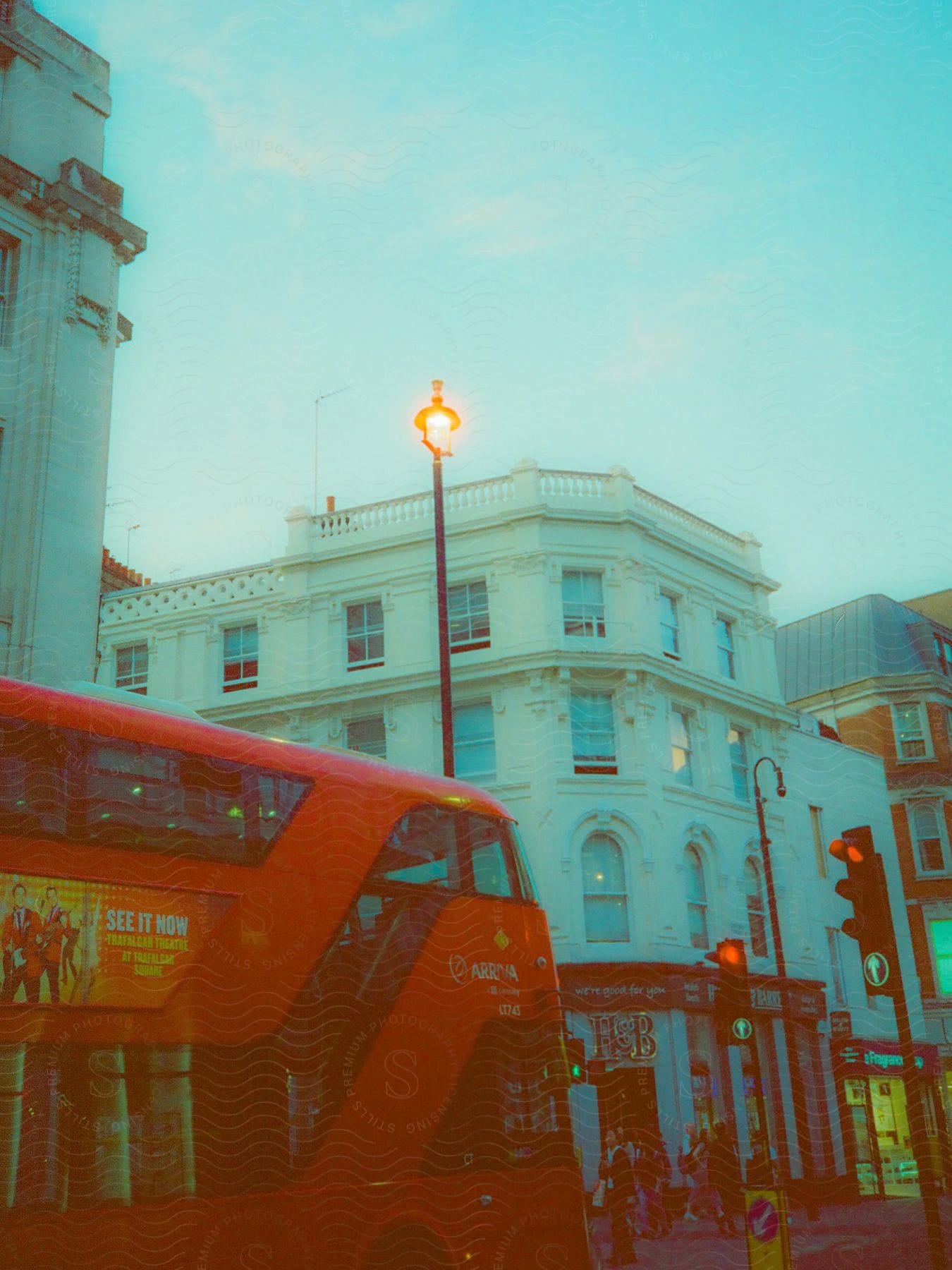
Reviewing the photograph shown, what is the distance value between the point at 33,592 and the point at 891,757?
97.2ft

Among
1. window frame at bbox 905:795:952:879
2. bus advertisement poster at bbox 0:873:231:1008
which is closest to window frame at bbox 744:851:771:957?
window frame at bbox 905:795:952:879

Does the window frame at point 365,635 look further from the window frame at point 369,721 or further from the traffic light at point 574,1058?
the traffic light at point 574,1058

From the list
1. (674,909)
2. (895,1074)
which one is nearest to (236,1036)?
(674,909)

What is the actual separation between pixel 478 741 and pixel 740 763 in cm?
709

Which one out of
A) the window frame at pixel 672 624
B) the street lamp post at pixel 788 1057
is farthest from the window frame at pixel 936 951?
the window frame at pixel 672 624

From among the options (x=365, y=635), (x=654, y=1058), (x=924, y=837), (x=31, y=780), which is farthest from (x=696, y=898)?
(x=31, y=780)

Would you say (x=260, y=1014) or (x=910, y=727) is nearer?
(x=260, y=1014)

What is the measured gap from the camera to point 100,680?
2950 cm

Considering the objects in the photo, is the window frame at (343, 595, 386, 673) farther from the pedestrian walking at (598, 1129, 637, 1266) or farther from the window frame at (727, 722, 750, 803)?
the pedestrian walking at (598, 1129, 637, 1266)

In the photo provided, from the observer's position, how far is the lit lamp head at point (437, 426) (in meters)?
16.2

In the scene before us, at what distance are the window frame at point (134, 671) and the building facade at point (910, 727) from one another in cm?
2074

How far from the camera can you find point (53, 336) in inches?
564

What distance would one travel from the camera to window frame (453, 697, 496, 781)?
25.9 m

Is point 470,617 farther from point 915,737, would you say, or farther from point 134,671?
point 915,737
